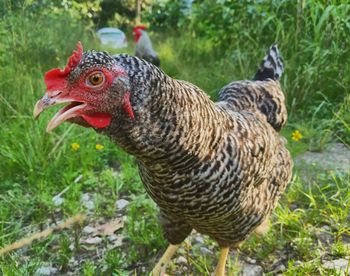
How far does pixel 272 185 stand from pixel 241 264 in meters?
0.55

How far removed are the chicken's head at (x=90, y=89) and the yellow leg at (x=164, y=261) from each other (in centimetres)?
133

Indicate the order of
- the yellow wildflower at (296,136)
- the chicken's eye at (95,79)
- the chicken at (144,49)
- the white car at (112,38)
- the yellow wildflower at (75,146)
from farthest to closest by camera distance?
1. the white car at (112,38)
2. the chicken at (144,49)
3. the yellow wildflower at (296,136)
4. the yellow wildflower at (75,146)
5. the chicken's eye at (95,79)

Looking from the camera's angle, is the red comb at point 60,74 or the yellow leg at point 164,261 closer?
the red comb at point 60,74

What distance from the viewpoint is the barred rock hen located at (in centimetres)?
147

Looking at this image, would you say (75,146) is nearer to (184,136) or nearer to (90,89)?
(184,136)

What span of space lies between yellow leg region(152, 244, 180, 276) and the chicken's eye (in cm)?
143

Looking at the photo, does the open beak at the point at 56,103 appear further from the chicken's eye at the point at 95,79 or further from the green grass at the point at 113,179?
the green grass at the point at 113,179

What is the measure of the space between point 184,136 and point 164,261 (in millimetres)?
1179

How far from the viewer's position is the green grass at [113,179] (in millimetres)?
2672

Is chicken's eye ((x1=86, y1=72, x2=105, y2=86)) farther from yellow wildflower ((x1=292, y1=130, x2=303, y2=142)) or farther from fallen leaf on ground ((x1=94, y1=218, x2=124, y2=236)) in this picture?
yellow wildflower ((x1=292, y1=130, x2=303, y2=142))

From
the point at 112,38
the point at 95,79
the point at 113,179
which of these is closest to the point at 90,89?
the point at 95,79

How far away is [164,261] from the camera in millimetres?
2600

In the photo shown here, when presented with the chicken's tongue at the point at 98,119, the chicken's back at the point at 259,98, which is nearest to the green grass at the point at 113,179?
the chicken's back at the point at 259,98

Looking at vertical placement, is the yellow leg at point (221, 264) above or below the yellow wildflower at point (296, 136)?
below
